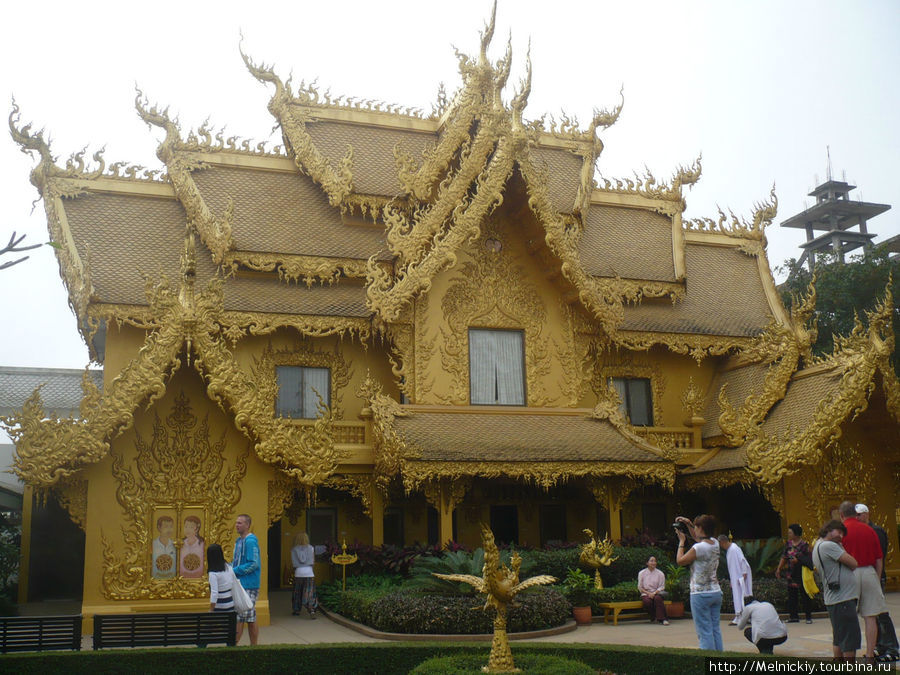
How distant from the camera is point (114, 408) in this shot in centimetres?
1108

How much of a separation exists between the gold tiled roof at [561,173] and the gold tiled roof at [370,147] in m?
2.45

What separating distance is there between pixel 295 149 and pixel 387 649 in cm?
1214

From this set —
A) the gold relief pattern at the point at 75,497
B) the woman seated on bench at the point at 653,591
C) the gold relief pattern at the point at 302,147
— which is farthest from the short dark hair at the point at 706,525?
the gold relief pattern at the point at 302,147

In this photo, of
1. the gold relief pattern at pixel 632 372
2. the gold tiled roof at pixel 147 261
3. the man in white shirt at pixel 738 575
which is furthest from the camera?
the gold relief pattern at pixel 632 372

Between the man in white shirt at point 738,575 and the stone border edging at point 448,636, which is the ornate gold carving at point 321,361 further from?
the man in white shirt at point 738,575

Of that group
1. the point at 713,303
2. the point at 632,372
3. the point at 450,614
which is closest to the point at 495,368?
the point at 632,372

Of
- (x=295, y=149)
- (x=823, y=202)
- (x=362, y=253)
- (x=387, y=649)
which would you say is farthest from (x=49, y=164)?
(x=823, y=202)

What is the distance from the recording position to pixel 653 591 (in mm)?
11906

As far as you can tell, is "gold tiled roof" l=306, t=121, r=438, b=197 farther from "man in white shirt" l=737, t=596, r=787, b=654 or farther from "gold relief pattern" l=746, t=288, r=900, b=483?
"man in white shirt" l=737, t=596, r=787, b=654

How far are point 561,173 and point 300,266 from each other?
21.6 ft

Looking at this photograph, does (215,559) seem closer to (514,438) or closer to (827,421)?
(514,438)

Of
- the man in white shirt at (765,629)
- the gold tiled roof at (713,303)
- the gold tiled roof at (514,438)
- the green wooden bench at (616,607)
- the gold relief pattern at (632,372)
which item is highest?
the gold tiled roof at (713,303)

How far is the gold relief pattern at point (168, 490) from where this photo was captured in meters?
11.2

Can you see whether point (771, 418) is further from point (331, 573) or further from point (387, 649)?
point (387, 649)
